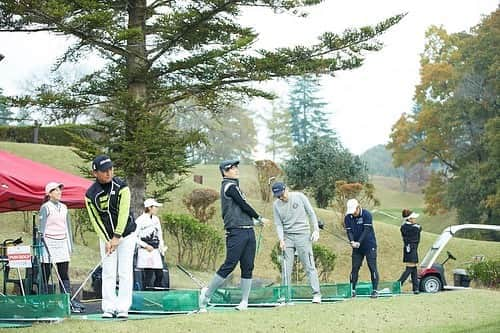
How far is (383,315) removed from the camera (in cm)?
1066

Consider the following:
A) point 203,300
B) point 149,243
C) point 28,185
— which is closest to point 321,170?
point 149,243

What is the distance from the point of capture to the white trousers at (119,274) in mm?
9594

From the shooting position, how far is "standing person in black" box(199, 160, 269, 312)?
1063cm

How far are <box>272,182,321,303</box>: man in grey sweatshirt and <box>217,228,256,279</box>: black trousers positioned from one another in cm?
143

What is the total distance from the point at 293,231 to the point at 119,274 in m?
3.27

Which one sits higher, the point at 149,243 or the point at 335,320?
the point at 149,243

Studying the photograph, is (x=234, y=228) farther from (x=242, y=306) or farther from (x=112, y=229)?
(x=112, y=229)

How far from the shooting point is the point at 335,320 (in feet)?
32.6

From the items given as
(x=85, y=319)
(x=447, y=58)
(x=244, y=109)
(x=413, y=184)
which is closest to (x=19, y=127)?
(x=447, y=58)

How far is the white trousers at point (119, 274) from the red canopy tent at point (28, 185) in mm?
2189

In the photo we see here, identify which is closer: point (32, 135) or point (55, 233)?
point (55, 233)

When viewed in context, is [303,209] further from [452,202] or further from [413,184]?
[413,184]

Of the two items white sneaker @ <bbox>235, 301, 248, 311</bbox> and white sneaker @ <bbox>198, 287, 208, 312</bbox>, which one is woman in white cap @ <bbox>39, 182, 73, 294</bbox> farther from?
white sneaker @ <bbox>235, 301, 248, 311</bbox>

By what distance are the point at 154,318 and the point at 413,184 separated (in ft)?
252
